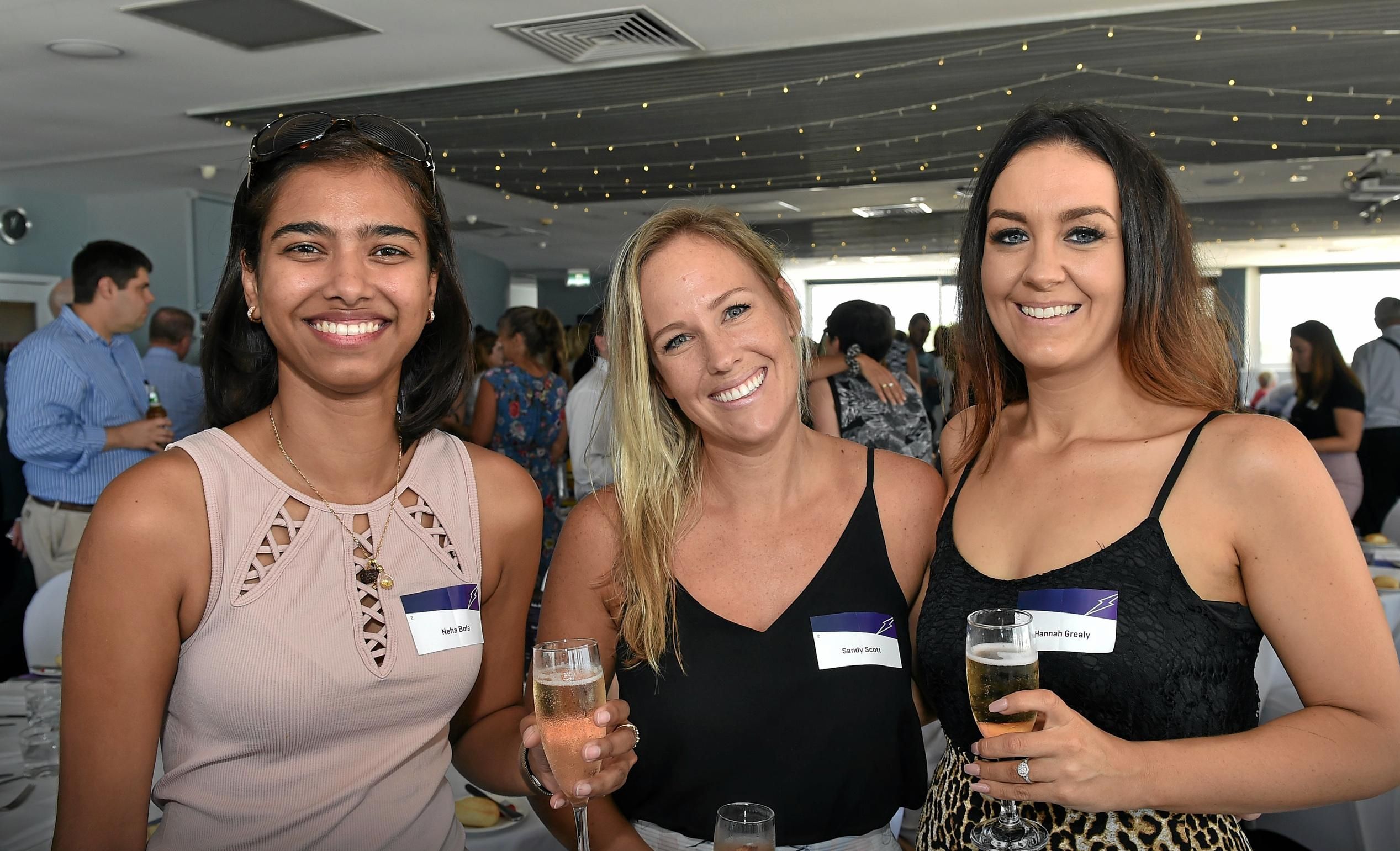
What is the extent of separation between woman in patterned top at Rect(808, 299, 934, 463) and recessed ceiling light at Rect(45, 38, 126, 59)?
415 centimetres

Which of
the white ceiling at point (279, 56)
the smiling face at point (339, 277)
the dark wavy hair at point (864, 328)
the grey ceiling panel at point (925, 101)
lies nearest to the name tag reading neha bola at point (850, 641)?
the smiling face at point (339, 277)

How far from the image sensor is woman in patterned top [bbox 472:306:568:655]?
17.8 feet

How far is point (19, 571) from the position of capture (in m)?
5.51

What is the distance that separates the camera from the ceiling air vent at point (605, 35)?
497cm

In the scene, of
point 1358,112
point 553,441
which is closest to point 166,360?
point 553,441

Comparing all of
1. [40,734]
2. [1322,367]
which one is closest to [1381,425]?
[1322,367]

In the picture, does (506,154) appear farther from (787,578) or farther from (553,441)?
(787,578)

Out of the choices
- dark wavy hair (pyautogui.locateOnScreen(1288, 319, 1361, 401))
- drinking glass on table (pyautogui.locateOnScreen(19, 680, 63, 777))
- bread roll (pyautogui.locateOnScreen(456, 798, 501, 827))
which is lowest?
bread roll (pyautogui.locateOnScreen(456, 798, 501, 827))

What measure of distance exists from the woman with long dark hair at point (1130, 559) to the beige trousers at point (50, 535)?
14.2ft

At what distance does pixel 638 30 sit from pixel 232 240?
412 centimetres

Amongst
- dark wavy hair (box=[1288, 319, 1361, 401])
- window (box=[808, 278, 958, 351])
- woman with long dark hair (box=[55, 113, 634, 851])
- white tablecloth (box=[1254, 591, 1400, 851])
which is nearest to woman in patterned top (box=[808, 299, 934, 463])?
white tablecloth (box=[1254, 591, 1400, 851])

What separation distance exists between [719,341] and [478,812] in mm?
934

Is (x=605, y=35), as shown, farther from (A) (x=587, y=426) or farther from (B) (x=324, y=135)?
(B) (x=324, y=135)

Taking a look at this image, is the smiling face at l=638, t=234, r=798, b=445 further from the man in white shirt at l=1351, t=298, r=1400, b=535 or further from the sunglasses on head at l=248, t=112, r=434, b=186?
the man in white shirt at l=1351, t=298, r=1400, b=535
